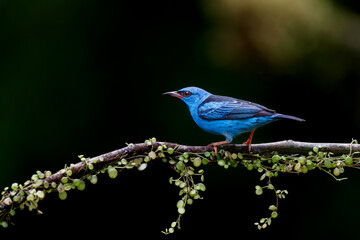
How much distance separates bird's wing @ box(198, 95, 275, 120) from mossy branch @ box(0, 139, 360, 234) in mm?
277

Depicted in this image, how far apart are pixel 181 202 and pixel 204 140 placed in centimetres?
232

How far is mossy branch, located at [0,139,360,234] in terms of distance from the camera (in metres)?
2.06

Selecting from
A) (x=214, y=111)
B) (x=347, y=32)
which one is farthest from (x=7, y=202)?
(x=347, y=32)

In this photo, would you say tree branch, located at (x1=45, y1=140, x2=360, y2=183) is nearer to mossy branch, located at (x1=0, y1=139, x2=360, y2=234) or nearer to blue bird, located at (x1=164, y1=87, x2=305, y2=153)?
mossy branch, located at (x1=0, y1=139, x2=360, y2=234)

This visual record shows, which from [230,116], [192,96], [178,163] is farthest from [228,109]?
[178,163]

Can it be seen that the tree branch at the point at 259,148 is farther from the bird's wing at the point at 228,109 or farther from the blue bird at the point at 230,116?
the bird's wing at the point at 228,109

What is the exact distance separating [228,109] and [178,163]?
24.1 inches

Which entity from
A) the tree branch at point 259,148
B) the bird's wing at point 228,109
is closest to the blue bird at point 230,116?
the bird's wing at point 228,109

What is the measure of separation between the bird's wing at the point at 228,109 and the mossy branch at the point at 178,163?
0.28m

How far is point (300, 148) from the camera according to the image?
229 centimetres

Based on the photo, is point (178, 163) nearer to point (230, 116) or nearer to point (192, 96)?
point (230, 116)

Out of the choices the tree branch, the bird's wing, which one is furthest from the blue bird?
the tree branch

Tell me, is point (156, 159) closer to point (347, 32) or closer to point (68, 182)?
point (68, 182)

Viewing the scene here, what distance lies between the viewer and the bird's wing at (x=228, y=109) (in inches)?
102
